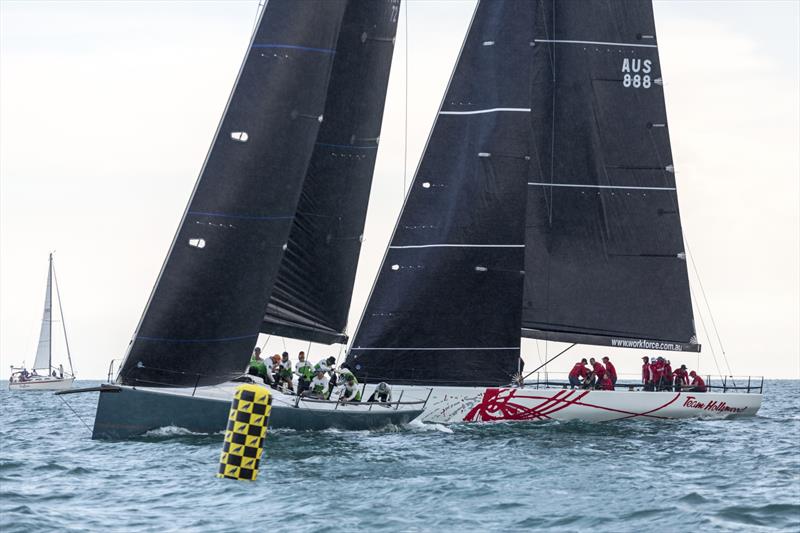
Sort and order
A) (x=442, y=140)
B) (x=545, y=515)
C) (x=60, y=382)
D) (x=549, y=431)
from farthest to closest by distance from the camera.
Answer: (x=60, y=382) < (x=442, y=140) < (x=549, y=431) < (x=545, y=515)

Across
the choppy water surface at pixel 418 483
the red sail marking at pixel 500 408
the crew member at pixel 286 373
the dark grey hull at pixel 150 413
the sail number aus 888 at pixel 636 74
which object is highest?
the sail number aus 888 at pixel 636 74

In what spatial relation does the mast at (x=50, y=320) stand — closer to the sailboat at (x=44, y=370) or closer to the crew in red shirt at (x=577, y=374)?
the sailboat at (x=44, y=370)

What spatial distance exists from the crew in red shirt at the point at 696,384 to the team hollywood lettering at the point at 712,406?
1.68 feet

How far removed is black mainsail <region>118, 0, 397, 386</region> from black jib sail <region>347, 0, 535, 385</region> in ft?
15.9

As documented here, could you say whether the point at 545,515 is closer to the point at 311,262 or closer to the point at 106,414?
the point at 106,414

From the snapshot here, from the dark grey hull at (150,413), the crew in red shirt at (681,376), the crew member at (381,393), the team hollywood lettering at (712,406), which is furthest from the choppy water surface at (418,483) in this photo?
the crew in red shirt at (681,376)

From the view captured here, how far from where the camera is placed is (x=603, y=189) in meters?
33.9

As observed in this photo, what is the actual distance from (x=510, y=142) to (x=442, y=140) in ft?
5.68

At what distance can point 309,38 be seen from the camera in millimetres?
26828

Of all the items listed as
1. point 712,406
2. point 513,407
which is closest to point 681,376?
point 712,406

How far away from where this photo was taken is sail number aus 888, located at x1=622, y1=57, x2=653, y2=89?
112ft

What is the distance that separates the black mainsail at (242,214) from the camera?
2533 centimetres

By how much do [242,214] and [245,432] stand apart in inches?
279

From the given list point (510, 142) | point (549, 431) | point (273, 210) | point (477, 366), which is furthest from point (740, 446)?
point (273, 210)
